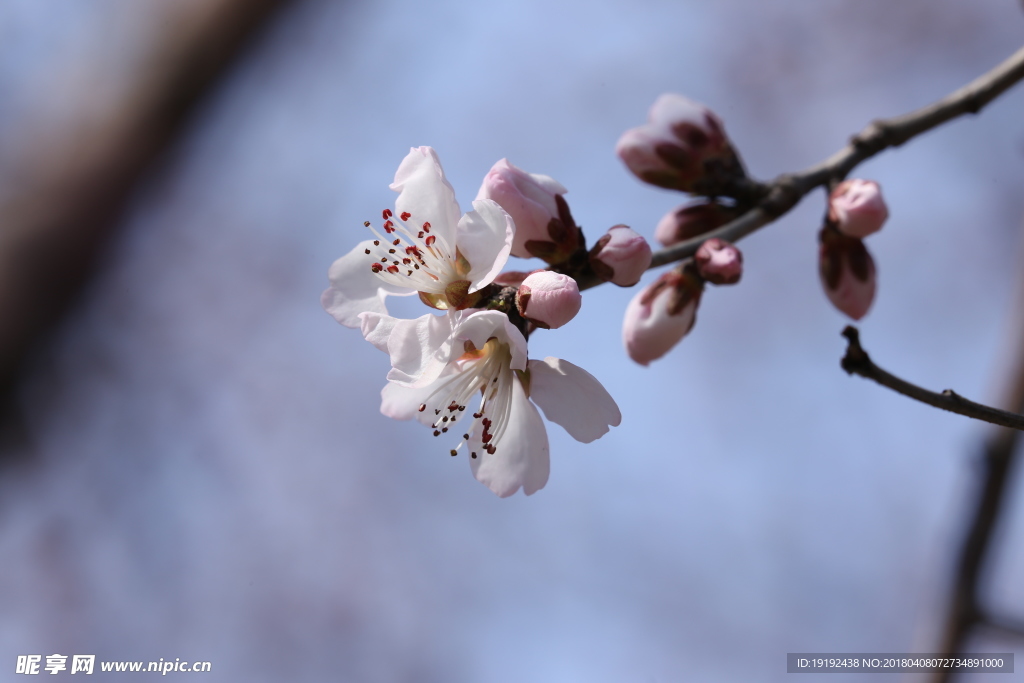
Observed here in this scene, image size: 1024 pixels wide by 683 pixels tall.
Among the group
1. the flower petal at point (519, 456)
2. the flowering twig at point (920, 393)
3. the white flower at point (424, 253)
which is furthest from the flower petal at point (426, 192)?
the flowering twig at point (920, 393)

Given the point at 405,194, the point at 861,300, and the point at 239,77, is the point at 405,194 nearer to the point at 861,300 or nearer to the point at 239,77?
the point at 861,300

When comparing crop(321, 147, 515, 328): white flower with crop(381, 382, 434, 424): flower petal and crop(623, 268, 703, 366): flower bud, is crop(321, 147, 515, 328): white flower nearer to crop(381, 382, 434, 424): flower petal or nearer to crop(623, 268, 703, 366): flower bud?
crop(381, 382, 434, 424): flower petal

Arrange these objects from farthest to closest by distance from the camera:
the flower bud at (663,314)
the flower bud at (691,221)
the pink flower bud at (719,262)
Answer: the flower bud at (691,221) → the flower bud at (663,314) → the pink flower bud at (719,262)

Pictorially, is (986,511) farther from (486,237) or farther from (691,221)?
(486,237)

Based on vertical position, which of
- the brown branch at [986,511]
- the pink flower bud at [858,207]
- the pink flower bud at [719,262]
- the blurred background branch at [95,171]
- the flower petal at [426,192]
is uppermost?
the blurred background branch at [95,171]

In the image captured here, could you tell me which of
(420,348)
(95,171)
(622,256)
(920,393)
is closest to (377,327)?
(420,348)

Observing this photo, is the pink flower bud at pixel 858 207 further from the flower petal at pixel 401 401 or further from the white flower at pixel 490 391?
the flower petal at pixel 401 401

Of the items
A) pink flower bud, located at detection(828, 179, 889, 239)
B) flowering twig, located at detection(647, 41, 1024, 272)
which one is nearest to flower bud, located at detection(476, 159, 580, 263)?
flowering twig, located at detection(647, 41, 1024, 272)
